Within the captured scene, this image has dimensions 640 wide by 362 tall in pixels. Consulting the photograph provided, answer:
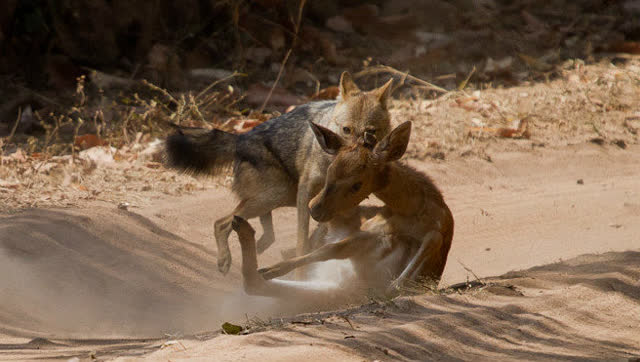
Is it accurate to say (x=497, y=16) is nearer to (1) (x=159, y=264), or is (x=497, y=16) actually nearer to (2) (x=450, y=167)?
(2) (x=450, y=167)

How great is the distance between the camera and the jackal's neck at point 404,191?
17.3 ft

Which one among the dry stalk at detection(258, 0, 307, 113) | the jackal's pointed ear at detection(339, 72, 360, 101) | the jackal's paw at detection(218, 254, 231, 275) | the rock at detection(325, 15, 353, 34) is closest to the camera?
the jackal's paw at detection(218, 254, 231, 275)

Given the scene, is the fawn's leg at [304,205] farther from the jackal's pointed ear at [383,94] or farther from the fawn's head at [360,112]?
the jackal's pointed ear at [383,94]

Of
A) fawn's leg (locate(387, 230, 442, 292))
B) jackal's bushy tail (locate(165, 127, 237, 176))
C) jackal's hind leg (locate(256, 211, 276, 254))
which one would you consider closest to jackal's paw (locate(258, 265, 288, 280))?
fawn's leg (locate(387, 230, 442, 292))

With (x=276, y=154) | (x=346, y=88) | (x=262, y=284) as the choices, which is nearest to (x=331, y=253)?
→ (x=262, y=284)

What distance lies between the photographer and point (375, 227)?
5461mm

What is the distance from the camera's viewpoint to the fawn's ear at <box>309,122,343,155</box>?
200 inches

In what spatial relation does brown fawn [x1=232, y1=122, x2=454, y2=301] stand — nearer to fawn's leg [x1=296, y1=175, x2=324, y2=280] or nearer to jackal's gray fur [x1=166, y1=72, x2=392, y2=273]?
fawn's leg [x1=296, y1=175, x2=324, y2=280]

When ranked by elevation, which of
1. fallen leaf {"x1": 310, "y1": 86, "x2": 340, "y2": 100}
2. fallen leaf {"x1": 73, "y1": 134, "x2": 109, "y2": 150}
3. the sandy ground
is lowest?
the sandy ground

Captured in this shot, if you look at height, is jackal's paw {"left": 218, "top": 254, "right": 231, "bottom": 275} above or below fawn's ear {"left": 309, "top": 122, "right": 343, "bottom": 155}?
below

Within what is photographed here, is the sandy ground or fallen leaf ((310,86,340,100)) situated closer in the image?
the sandy ground

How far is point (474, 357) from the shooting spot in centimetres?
372

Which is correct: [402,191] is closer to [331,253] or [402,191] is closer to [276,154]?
[331,253]

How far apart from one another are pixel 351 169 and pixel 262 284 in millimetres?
872
